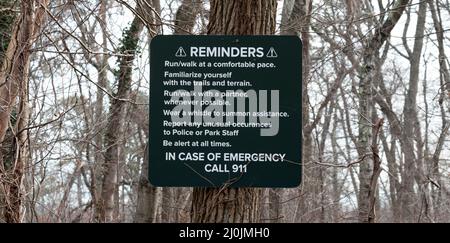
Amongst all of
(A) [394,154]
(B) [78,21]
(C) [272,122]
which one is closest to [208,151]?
(C) [272,122]

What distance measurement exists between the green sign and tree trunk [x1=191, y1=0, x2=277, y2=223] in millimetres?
292

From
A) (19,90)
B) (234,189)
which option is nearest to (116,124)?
(19,90)

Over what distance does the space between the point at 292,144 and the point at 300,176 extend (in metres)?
0.19

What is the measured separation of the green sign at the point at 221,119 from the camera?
3.95 m

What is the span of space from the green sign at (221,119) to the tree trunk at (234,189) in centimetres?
29

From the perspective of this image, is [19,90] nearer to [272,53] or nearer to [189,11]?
[272,53]

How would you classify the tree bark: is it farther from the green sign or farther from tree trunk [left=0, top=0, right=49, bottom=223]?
the green sign

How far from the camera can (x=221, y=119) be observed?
3939 millimetres

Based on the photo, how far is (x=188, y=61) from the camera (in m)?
3.98

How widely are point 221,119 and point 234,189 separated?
1.79ft

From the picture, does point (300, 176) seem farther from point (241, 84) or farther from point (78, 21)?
point (78, 21)

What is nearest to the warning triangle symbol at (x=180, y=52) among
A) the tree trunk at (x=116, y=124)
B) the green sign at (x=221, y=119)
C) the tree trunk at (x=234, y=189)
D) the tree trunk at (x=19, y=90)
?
the green sign at (x=221, y=119)

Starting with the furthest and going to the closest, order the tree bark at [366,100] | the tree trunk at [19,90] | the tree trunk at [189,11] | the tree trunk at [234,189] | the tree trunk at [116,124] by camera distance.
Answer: the tree trunk at [116,124]
the tree bark at [366,100]
the tree trunk at [189,11]
the tree trunk at [19,90]
the tree trunk at [234,189]

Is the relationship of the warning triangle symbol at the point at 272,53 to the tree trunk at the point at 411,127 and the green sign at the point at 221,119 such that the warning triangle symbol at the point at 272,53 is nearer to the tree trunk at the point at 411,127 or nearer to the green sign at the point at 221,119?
the green sign at the point at 221,119
